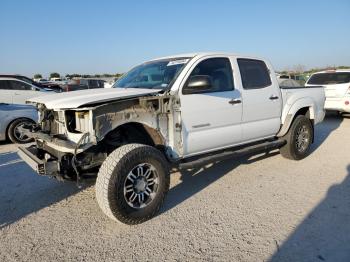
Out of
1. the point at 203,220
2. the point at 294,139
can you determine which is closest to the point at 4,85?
the point at 294,139

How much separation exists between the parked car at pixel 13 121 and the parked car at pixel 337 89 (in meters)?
9.14

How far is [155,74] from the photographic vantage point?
4.71 m

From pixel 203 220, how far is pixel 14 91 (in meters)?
12.1

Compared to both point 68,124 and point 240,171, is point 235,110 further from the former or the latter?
point 68,124

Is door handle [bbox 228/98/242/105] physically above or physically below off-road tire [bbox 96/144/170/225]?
above

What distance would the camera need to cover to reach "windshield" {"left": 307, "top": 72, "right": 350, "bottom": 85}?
11062 mm

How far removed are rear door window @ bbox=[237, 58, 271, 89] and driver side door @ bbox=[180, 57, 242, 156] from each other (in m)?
0.30

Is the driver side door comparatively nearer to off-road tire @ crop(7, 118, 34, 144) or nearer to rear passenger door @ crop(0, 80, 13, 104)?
off-road tire @ crop(7, 118, 34, 144)

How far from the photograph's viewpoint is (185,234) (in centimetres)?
348

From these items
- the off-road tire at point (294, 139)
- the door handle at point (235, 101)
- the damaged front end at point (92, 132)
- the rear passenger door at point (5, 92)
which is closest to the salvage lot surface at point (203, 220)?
the off-road tire at point (294, 139)

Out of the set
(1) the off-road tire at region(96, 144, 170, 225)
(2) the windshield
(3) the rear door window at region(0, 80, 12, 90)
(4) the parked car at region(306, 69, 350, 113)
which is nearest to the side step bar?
(1) the off-road tire at region(96, 144, 170, 225)

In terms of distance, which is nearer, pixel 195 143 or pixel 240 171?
pixel 195 143

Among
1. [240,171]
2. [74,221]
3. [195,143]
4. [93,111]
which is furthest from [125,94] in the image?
[240,171]

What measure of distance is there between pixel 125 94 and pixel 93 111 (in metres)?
0.46
